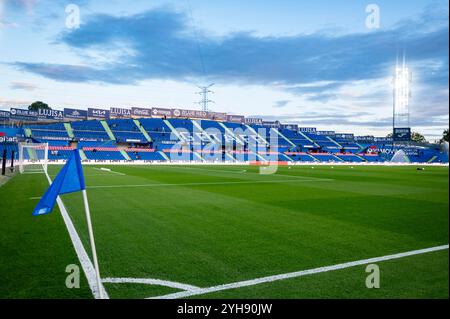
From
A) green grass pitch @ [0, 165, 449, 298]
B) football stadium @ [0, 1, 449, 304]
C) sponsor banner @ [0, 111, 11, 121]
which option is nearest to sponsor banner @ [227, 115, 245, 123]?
sponsor banner @ [0, 111, 11, 121]

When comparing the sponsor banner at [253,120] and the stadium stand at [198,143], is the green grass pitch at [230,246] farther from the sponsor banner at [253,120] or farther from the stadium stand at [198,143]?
the sponsor banner at [253,120]

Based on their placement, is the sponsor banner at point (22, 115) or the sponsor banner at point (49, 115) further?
the sponsor banner at point (49, 115)

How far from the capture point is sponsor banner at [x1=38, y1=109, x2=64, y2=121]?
220 ft

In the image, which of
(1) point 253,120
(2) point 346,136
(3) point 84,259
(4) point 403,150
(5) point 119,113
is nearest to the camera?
(3) point 84,259

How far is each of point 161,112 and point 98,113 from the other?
15.3 m

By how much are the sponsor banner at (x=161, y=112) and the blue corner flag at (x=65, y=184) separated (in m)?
80.6

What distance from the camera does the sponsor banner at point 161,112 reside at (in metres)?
82.6

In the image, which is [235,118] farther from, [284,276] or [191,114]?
[284,276]

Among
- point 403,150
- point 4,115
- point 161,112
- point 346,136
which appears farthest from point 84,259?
point 346,136

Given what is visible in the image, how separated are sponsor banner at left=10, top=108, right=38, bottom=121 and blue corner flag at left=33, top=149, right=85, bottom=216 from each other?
71.6 meters

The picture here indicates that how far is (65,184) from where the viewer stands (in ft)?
13.5

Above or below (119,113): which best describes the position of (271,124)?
below

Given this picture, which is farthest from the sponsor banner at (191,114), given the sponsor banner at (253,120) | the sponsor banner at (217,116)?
the sponsor banner at (253,120)

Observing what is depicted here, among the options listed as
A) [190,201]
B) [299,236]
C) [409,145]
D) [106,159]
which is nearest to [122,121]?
[106,159]
